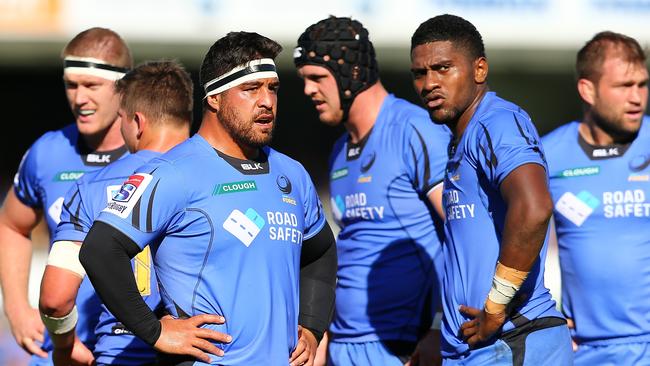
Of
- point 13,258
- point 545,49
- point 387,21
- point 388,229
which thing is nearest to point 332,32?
point 388,229

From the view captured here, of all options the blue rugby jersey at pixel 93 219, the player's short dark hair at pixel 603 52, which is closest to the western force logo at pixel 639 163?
the player's short dark hair at pixel 603 52

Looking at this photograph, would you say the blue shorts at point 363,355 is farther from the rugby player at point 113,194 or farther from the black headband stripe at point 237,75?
the black headband stripe at point 237,75

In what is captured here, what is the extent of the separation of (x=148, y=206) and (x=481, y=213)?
1555 mm

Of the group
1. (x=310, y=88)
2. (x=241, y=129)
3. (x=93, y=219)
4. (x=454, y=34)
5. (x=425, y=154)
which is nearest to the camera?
(x=241, y=129)

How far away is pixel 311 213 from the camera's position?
5.30 m

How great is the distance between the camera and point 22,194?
6.89 meters

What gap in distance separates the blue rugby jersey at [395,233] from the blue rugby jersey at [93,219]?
1402 millimetres

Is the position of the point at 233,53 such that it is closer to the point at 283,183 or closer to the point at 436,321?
the point at 283,183

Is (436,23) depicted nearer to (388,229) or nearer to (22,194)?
(388,229)

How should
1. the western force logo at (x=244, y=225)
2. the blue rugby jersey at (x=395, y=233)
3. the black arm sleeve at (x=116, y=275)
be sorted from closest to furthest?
the black arm sleeve at (x=116, y=275) < the western force logo at (x=244, y=225) < the blue rugby jersey at (x=395, y=233)

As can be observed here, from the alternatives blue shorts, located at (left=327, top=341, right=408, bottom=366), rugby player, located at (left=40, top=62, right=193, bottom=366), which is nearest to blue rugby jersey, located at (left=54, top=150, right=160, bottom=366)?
rugby player, located at (left=40, top=62, right=193, bottom=366)

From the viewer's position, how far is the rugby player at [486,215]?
15.8 ft

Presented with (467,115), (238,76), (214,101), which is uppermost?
(238,76)

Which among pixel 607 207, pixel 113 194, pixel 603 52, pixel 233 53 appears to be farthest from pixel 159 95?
pixel 603 52
